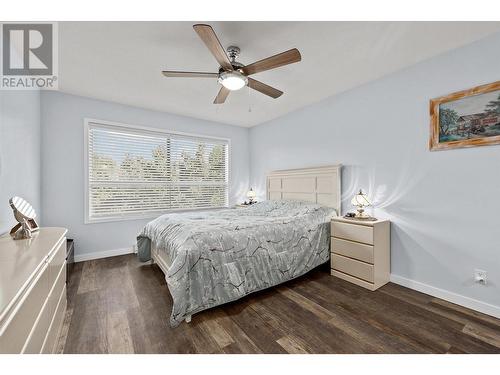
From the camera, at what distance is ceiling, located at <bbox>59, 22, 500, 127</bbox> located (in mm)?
1867

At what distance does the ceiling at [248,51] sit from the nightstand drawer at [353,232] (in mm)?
1843

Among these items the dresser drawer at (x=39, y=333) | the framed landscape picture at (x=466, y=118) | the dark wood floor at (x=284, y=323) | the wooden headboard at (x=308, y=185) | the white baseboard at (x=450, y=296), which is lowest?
the dark wood floor at (x=284, y=323)

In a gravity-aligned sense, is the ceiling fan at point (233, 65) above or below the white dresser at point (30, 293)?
above

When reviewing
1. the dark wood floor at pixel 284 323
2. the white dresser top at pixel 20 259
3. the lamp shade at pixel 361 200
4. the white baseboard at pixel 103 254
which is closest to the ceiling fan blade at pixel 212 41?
the white dresser top at pixel 20 259

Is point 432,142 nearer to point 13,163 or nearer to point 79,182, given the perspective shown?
point 13,163

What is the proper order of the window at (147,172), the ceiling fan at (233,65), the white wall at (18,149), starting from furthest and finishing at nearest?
the window at (147,172) < the white wall at (18,149) < the ceiling fan at (233,65)

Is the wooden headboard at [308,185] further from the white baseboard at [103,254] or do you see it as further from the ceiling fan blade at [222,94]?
the white baseboard at [103,254]

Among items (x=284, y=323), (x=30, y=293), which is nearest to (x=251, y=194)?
(x=284, y=323)

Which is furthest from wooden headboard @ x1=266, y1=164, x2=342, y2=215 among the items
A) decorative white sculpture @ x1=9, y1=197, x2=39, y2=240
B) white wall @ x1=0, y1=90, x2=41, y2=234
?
white wall @ x1=0, y1=90, x2=41, y2=234

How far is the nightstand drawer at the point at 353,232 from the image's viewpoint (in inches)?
96.4

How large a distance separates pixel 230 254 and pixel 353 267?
60.2 inches

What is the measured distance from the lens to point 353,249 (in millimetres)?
2598
